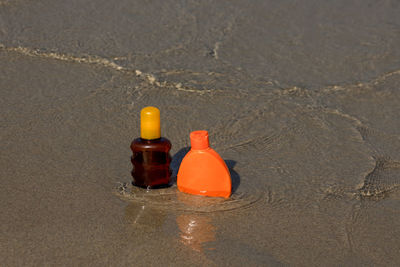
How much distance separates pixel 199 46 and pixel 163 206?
177 cm

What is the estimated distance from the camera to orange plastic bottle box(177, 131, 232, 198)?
8.34ft

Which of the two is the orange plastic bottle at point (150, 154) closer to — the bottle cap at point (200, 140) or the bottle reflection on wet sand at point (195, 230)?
the bottle cap at point (200, 140)

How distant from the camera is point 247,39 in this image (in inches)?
166

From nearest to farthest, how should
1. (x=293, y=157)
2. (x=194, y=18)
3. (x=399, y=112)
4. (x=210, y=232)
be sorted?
1. (x=210, y=232)
2. (x=293, y=157)
3. (x=399, y=112)
4. (x=194, y=18)

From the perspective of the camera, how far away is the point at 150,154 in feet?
8.41

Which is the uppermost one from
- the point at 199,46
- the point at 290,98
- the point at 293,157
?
the point at 199,46

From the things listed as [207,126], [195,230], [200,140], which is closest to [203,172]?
[200,140]

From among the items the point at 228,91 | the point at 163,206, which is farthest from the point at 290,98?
the point at 163,206

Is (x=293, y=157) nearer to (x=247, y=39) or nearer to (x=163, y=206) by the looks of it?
(x=163, y=206)

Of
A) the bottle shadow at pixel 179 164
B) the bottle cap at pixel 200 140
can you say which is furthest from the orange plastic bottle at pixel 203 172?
the bottle shadow at pixel 179 164

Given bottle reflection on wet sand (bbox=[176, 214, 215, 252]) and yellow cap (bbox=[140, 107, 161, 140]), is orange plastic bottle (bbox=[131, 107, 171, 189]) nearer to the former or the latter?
yellow cap (bbox=[140, 107, 161, 140])

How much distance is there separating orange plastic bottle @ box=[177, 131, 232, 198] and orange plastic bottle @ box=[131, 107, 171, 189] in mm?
80

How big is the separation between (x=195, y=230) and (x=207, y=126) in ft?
3.27

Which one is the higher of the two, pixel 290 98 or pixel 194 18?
pixel 194 18
